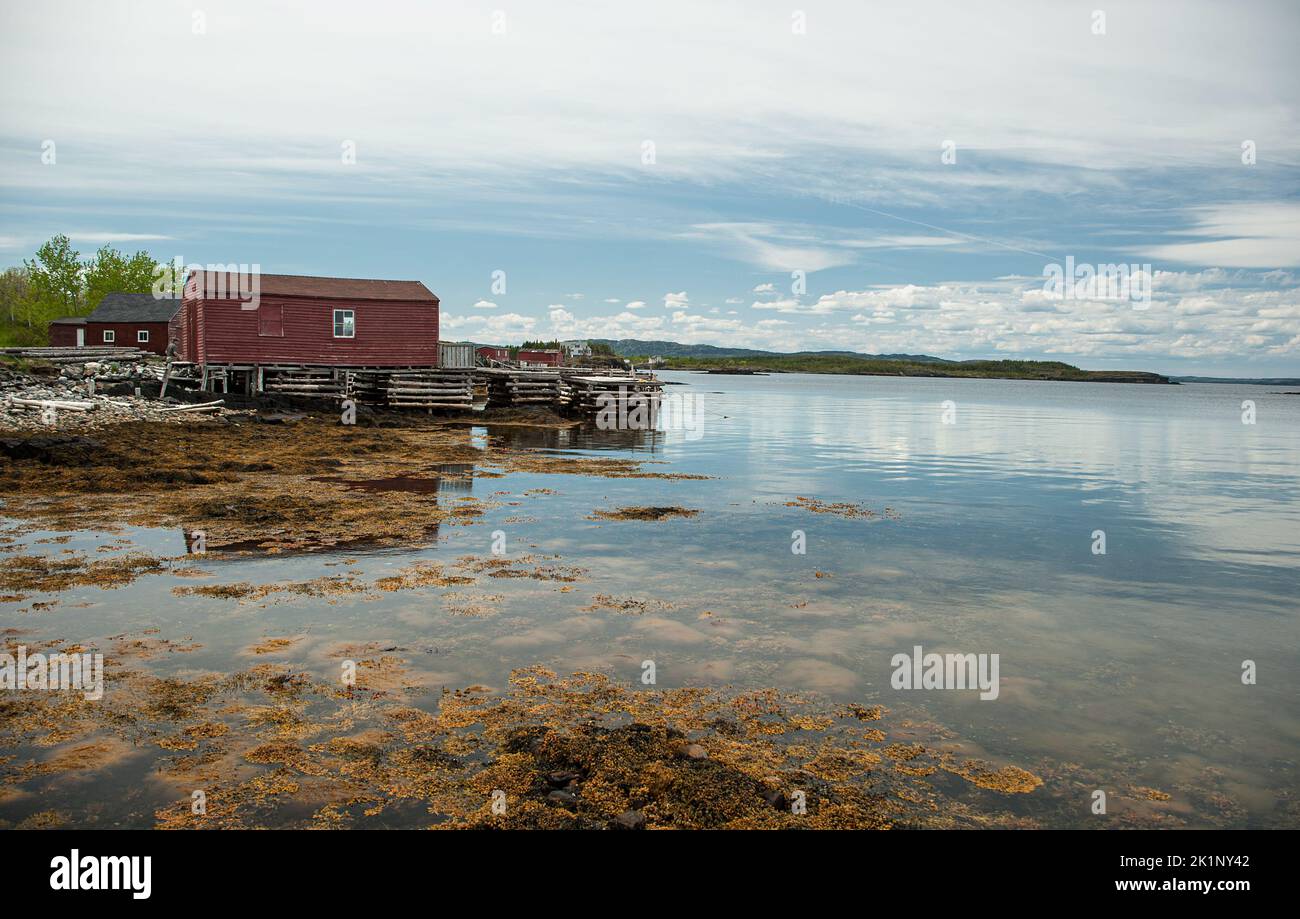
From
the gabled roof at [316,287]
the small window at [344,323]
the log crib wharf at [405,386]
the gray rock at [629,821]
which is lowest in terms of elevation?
the gray rock at [629,821]

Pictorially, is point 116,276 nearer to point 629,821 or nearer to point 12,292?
point 12,292

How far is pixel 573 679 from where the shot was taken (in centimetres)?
860

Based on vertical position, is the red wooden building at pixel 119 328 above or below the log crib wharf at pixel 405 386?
above

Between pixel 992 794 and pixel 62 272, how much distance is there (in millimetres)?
113176

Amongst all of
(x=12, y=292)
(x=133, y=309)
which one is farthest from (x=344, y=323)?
(x=12, y=292)

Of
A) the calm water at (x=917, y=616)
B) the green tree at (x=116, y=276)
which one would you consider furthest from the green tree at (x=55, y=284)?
the calm water at (x=917, y=616)

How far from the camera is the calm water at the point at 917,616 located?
7.75 metres

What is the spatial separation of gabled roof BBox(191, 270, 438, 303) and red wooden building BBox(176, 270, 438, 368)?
5 cm

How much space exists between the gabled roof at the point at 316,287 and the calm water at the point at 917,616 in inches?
974

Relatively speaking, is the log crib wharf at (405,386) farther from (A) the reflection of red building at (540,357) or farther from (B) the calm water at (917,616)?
(A) the reflection of red building at (540,357)

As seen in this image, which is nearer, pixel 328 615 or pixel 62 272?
pixel 328 615

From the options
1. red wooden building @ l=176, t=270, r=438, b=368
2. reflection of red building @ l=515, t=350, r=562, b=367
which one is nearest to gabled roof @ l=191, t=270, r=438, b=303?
red wooden building @ l=176, t=270, r=438, b=368
